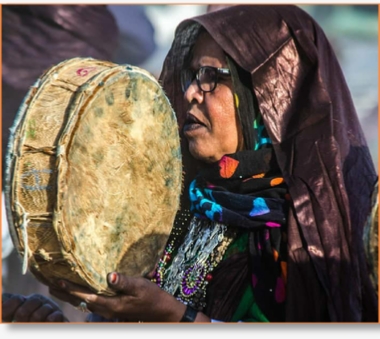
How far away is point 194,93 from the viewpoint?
3.48 metres

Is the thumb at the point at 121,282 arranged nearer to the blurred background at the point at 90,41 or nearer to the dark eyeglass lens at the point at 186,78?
the dark eyeglass lens at the point at 186,78

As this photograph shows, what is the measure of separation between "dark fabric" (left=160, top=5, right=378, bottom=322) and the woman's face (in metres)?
0.10

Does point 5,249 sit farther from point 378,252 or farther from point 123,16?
point 378,252

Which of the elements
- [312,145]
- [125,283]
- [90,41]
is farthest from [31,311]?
[90,41]

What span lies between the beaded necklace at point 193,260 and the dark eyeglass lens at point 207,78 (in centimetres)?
51

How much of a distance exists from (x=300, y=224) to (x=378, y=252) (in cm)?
64

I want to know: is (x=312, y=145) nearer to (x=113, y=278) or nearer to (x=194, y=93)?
(x=194, y=93)

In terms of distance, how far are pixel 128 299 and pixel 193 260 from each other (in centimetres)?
47

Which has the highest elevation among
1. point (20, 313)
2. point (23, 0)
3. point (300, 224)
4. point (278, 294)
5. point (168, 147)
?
point (23, 0)

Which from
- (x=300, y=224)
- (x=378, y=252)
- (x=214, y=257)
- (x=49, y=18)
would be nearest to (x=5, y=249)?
(x=49, y=18)

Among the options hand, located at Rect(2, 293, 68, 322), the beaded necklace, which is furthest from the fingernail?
hand, located at Rect(2, 293, 68, 322)

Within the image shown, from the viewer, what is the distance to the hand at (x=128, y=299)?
114 inches

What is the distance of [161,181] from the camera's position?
10.6 feet

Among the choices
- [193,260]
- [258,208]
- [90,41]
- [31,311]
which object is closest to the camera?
[258,208]
